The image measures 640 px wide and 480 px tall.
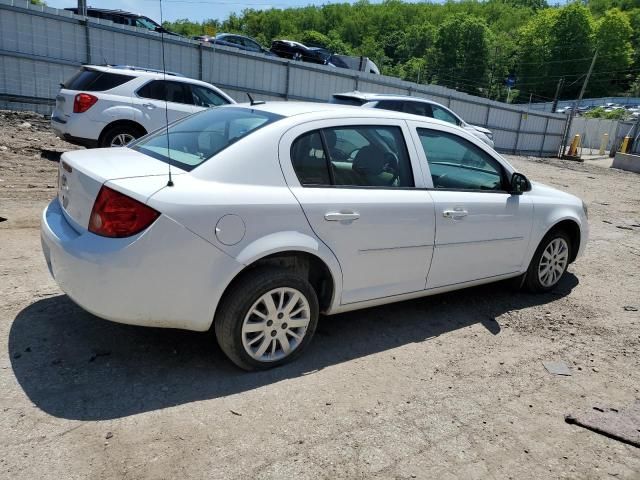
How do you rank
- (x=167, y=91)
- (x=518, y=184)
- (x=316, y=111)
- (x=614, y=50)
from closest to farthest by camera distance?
(x=316, y=111), (x=518, y=184), (x=167, y=91), (x=614, y=50)

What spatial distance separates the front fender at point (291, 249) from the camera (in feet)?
9.78

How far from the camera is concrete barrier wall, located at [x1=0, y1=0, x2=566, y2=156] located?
469 inches

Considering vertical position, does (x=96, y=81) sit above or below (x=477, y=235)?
above

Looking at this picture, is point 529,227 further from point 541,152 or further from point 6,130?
point 541,152

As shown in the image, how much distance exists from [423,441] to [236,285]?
1.35 metres

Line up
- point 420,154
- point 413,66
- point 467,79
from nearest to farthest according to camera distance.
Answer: point 420,154 < point 467,79 < point 413,66

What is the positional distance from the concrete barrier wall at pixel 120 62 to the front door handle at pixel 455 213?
1174 cm

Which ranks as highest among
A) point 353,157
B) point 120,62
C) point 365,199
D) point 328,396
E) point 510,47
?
point 510,47

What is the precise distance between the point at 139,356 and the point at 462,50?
110 meters

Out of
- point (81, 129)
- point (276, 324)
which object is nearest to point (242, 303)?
point (276, 324)

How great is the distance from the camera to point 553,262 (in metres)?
5.12

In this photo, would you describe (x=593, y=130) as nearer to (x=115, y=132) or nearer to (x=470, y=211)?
(x=115, y=132)

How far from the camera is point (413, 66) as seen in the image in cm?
10494

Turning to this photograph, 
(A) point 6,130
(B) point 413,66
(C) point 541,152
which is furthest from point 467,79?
(A) point 6,130
